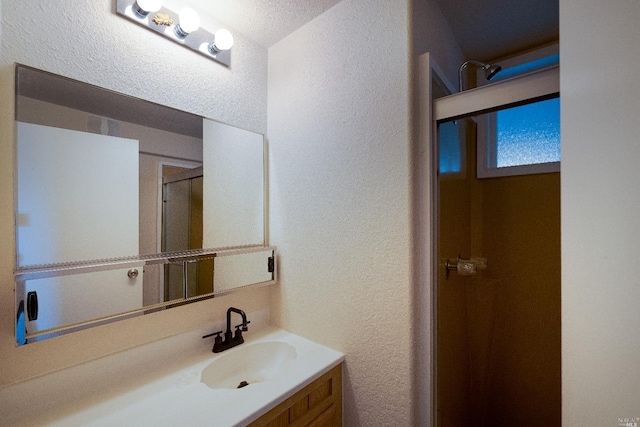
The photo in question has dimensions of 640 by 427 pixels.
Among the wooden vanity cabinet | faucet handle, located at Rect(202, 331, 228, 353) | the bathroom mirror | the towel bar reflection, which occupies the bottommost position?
the wooden vanity cabinet

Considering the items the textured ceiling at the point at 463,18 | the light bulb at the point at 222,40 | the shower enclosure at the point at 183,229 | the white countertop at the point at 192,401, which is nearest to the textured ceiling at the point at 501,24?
the textured ceiling at the point at 463,18

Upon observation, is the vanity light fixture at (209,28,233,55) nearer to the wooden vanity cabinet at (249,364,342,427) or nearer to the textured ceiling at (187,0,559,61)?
the textured ceiling at (187,0,559,61)

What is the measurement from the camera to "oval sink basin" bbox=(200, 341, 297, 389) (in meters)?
1.18

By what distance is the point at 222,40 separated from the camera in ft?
4.10

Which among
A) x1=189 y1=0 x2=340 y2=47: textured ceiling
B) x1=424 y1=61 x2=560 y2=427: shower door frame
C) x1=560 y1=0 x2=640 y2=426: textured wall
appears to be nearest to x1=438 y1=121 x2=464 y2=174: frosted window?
x1=424 y1=61 x2=560 y2=427: shower door frame

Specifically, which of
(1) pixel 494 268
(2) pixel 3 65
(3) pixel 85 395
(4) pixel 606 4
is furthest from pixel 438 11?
(3) pixel 85 395

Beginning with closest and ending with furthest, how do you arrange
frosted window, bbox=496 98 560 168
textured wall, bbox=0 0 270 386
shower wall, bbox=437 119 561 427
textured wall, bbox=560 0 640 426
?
textured wall, bbox=560 0 640 426 → textured wall, bbox=0 0 270 386 → frosted window, bbox=496 98 560 168 → shower wall, bbox=437 119 561 427

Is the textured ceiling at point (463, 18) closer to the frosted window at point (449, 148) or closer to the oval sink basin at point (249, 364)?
the frosted window at point (449, 148)

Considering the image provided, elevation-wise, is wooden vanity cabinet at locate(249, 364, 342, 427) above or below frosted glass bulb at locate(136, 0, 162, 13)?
below

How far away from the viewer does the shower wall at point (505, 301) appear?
4.96 feet

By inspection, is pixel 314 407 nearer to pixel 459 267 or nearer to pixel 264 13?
pixel 459 267

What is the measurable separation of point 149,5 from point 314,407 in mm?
1729

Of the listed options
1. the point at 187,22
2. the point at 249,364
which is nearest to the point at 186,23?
the point at 187,22

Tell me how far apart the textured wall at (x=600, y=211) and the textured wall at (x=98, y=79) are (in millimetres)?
1320
